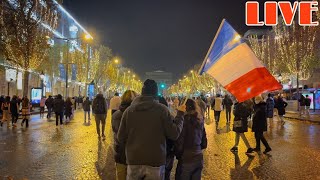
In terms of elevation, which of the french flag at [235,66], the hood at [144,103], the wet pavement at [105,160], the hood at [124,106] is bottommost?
the wet pavement at [105,160]

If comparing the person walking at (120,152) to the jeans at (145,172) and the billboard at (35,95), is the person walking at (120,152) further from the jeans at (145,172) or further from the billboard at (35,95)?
the billboard at (35,95)

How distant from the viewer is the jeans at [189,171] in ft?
18.5

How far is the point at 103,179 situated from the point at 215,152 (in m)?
4.87

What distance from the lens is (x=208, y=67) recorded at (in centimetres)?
638

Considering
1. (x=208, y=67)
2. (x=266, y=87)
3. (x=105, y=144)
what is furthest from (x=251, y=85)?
(x=105, y=144)

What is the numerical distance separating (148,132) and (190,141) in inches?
48.5

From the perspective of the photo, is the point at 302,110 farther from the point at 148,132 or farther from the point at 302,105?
the point at 148,132

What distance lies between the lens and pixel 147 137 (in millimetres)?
4641

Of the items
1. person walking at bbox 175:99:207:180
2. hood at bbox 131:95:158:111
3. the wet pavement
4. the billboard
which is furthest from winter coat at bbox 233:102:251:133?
the billboard

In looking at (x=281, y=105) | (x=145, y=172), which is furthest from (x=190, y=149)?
(x=281, y=105)

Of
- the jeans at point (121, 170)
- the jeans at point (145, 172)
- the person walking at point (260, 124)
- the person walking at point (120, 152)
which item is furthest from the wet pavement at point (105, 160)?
the jeans at point (145, 172)

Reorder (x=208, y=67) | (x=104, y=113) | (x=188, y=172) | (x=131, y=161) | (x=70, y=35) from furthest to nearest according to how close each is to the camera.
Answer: (x=70, y=35) → (x=104, y=113) → (x=208, y=67) → (x=188, y=172) → (x=131, y=161)

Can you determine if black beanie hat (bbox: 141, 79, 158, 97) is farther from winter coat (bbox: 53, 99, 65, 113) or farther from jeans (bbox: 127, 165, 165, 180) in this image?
winter coat (bbox: 53, 99, 65, 113)

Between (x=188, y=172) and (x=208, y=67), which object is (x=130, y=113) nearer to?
(x=188, y=172)
